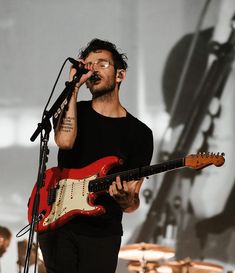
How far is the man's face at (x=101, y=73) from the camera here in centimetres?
256

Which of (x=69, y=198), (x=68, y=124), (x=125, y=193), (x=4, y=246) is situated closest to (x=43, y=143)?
(x=68, y=124)

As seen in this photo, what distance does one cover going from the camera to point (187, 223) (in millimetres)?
4098

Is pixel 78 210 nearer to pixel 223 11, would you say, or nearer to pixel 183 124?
pixel 183 124

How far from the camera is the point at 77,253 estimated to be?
2.35 m

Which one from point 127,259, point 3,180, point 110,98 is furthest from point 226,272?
point 110,98

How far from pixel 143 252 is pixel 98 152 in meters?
1.61

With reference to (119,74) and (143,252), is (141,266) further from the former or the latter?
(119,74)

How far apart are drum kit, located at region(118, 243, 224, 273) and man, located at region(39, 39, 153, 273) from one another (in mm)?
1493

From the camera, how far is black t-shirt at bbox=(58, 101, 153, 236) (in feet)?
7.78

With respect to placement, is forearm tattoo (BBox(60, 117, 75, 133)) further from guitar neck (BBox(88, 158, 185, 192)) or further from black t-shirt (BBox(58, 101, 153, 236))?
guitar neck (BBox(88, 158, 185, 192))

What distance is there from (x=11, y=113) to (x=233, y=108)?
1.54 m

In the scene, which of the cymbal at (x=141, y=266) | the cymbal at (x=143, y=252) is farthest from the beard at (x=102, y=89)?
the cymbal at (x=141, y=266)

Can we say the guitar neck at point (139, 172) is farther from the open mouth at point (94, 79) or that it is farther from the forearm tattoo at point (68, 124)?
the open mouth at point (94, 79)

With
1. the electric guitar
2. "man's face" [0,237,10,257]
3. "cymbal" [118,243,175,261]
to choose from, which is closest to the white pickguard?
the electric guitar
